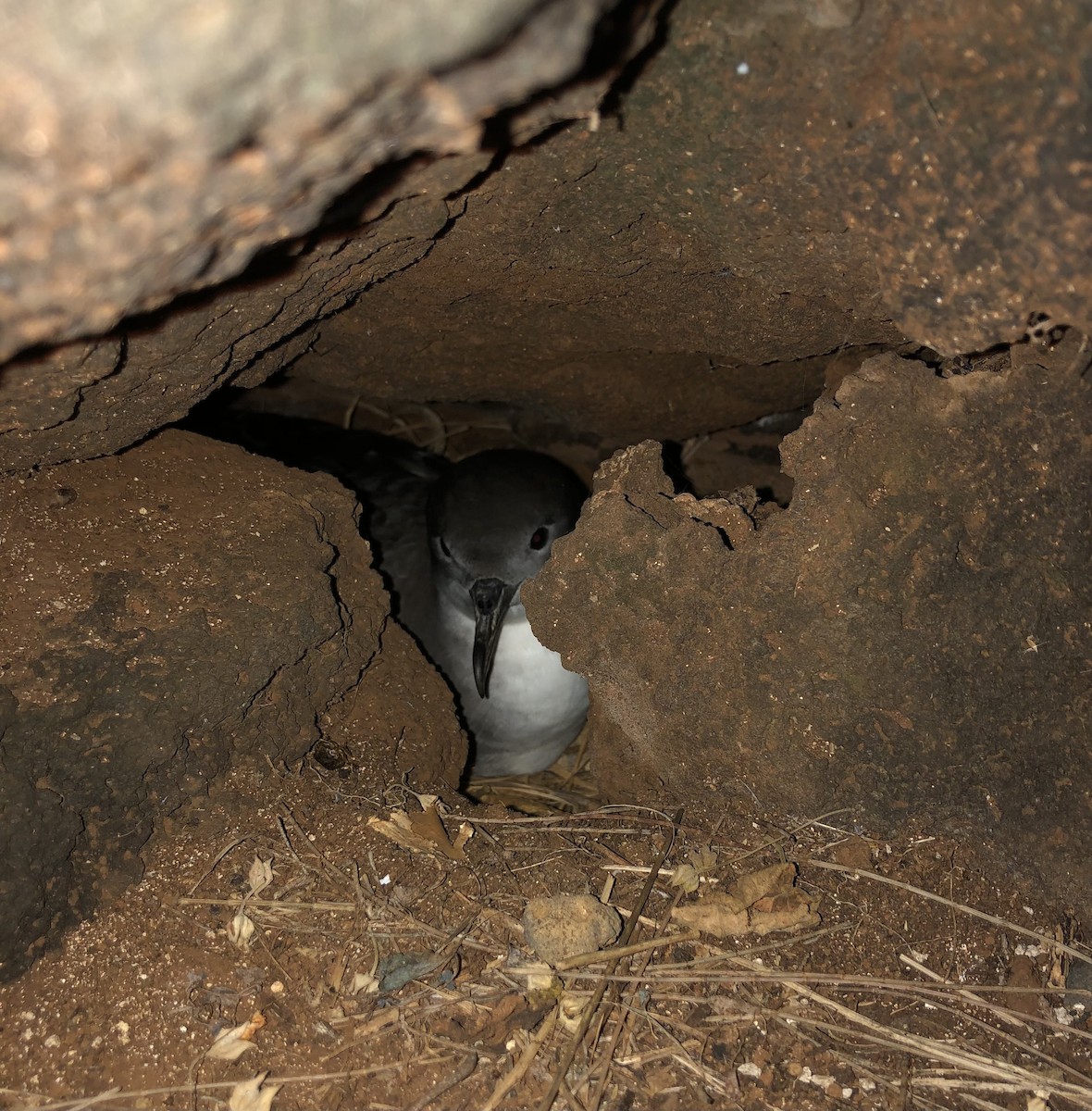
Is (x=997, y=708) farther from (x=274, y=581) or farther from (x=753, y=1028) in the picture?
(x=274, y=581)

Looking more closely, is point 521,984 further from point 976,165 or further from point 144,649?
point 976,165

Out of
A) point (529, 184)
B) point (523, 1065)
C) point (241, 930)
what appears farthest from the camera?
point (529, 184)

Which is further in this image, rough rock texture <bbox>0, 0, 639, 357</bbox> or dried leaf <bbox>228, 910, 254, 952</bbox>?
dried leaf <bbox>228, 910, 254, 952</bbox>

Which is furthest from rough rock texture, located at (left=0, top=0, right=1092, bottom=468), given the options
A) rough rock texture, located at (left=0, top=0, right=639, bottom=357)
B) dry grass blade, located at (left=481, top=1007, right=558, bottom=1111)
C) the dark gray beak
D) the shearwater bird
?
dry grass blade, located at (left=481, top=1007, right=558, bottom=1111)

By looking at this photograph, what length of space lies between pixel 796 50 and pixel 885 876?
192 centimetres

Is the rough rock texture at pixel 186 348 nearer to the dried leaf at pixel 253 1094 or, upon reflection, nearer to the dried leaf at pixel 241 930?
the dried leaf at pixel 241 930

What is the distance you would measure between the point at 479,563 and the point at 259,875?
70.0 inches

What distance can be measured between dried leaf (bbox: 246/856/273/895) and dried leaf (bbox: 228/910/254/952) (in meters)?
0.08

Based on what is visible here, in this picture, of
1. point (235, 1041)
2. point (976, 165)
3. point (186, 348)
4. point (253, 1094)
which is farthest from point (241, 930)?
point (976, 165)

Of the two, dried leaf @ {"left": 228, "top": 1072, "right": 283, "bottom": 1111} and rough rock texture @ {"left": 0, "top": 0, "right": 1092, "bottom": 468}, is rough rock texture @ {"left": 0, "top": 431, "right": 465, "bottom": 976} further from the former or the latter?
dried leaf @ {"left": 228, "top": 1072, "right": 283, "bottom": 1111}

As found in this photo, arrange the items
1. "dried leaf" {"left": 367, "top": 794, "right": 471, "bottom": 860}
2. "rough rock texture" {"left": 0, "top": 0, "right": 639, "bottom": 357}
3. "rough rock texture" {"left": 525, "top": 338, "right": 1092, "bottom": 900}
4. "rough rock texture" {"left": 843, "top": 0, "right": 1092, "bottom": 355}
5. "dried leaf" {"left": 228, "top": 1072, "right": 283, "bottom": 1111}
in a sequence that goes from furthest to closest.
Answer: "dried leaf" {"left": 367, "top": 794, "right": 471, "bottom": 860}
"rough rock texture" {"left": 525, "top": 338, "right": 1092, "bottom": 900}
"dried leaf" {"left": 228, "top": 1072, "right": 283, "bottom": 1111}
"rough rock texture" {"left": 843, "top": 0, "right": 1092, "bottom": 355}
"rough rock texture" {"left": 0, "top": 0, "right": 639, "bottom": 357}

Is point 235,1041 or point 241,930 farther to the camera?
point 241,930

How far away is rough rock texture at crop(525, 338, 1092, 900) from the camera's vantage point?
2.27m

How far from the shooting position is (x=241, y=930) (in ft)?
7.06
